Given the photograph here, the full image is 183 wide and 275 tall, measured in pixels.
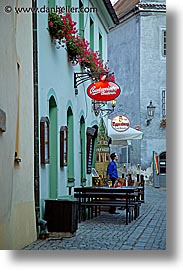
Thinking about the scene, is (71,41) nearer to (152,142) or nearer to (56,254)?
(152,142)

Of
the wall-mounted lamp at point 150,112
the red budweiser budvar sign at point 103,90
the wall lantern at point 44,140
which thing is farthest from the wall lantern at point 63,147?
the wall-mounted lamp at point 150,112

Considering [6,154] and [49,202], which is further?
[49,202]

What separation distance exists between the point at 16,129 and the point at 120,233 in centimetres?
186

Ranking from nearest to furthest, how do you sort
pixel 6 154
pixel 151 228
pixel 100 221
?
1. pixel 6 154
2. pixel 151 228
3. pixel 100 221

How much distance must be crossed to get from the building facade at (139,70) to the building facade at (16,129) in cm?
109

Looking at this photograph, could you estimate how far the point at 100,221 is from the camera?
27.1 ft

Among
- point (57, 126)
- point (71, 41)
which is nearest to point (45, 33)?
point (71, 41)

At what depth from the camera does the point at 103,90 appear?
23.6ft

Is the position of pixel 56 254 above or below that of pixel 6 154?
below

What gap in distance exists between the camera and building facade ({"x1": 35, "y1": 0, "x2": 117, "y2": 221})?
655cm

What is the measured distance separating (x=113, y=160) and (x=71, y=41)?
4.34ft

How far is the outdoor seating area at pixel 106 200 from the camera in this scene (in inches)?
325
